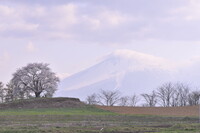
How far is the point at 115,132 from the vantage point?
89.7 feet

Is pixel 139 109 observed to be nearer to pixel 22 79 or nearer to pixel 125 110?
pixel 125 110

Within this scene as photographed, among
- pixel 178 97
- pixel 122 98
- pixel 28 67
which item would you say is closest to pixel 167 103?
pixel 178 97

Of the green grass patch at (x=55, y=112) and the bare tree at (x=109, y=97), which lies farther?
the bare tree at (x=109, y=97)

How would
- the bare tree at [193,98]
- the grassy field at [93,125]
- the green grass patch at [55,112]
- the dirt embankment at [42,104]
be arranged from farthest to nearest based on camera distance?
the bare tree at [193,98], the dirt embankment at [42,104], the green grass patch at [55,112], the grassy field at [93,125]

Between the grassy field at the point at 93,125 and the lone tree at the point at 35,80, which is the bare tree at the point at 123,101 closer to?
the lone tree at the point at 35,80

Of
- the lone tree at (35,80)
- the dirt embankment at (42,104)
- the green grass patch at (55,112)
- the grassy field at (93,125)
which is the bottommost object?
the grassy field at (93,125)

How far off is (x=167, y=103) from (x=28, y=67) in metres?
40.2

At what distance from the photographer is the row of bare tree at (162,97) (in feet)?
329

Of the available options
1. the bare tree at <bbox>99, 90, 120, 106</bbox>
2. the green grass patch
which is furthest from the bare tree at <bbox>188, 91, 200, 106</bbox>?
the green grass patch

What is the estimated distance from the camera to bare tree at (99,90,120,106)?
105625 millimetres

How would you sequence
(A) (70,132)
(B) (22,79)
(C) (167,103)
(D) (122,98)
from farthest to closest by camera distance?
1. (D) (122,98)
2. (C) (167,103)
3. (B) (22,79)
4. (A) (70,132)

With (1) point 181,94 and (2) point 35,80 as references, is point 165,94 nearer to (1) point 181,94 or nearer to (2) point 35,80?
(1) point 181,94

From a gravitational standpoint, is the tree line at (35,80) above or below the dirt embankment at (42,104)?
above

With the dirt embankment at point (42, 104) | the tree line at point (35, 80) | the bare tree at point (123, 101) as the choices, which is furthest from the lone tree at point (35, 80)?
the bare tree at point (123, 101)
